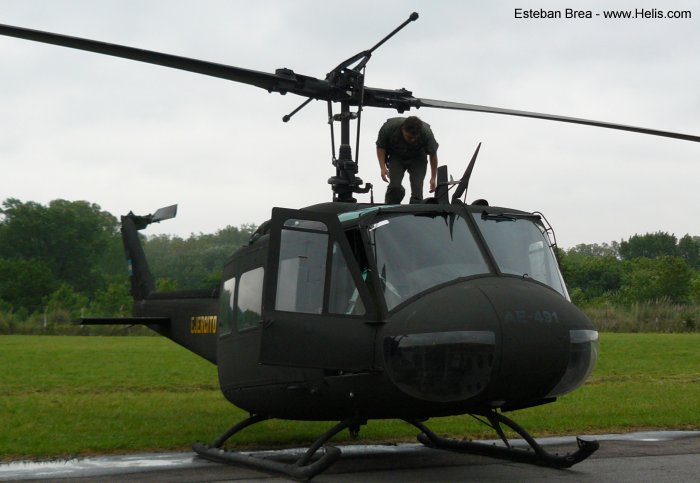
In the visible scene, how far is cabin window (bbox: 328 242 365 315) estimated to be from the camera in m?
7.14

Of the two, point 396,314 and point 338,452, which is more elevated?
point 396,314

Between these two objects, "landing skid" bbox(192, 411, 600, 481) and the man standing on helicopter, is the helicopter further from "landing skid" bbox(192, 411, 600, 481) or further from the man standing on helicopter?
the man standing on helicopter

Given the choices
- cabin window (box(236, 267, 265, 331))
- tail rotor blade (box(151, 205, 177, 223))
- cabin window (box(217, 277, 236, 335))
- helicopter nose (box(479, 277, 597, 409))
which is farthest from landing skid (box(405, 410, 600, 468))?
tail rotor blade (box(151, 205, 177, 223))

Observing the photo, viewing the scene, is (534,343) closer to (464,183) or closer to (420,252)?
(420,252)

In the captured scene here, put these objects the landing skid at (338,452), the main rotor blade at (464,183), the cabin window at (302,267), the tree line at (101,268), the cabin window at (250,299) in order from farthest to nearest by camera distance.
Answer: the tree line at (101,268), the cabin window at (250,299), the main rotor blade at (464,183), the cabin window at (302,267), the landing skid at (338,452)

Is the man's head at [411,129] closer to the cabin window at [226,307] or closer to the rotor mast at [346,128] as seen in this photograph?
the rotor mast at [346,128]

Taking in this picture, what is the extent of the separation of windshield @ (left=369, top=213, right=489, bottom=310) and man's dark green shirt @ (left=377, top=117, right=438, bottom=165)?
191 centimetres

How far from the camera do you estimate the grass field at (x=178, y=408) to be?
10344mm

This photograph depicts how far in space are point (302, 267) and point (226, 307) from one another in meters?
1.90

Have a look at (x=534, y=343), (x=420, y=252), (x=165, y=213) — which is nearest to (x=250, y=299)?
(x=420, y=252)

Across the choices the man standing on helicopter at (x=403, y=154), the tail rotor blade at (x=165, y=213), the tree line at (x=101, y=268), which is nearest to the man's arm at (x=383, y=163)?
the man standing on helicopter at (x=403, y=154)

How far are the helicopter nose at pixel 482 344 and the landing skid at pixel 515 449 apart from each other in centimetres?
100

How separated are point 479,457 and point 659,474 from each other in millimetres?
1809

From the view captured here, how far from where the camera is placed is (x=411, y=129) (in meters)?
9.14
